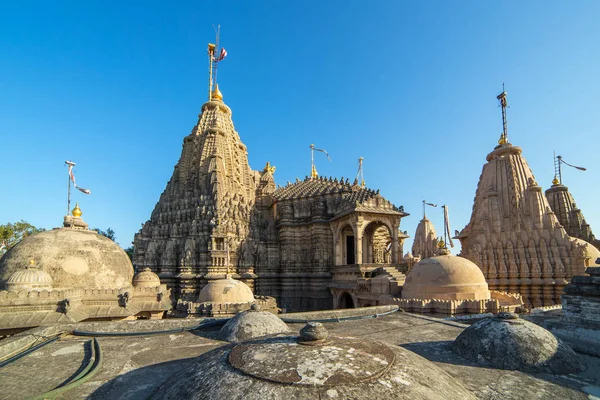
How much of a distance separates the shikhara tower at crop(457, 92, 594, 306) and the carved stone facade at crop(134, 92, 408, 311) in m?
6.09

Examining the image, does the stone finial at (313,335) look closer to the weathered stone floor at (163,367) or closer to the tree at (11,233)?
the weathered stone floor at (163,367)

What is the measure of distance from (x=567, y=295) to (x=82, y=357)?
9.41 m

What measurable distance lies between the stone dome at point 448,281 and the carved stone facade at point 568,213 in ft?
74.8

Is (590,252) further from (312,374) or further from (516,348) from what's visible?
(312,374)

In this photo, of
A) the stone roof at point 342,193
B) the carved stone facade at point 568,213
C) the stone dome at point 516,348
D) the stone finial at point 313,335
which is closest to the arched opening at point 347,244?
the stone roof at point 342,193

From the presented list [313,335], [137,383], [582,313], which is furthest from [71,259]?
[582,313]

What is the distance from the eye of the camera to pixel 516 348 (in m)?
4.86

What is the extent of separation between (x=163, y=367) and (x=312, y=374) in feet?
10.6

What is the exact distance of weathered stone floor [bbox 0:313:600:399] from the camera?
13.3 ft

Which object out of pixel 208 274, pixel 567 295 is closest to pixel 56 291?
pixel 208 274

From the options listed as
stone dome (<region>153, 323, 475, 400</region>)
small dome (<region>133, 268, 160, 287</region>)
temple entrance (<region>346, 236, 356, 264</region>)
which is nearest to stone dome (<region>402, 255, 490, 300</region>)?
stone dome (<region>153, 323, 475, 400</region>)

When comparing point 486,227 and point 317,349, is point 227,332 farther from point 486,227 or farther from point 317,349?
point 486,227

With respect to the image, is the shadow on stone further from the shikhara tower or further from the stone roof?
the shikhara tower

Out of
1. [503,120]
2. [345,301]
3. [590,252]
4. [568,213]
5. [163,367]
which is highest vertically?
[503,120]
